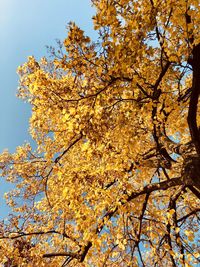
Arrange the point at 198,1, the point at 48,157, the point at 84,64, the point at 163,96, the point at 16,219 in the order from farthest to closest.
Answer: the point at 48,157 → the point at 16,219 → the point at 163,96 → the point at 84,64 → the point at 198,1

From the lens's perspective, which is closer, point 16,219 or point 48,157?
point 16,219

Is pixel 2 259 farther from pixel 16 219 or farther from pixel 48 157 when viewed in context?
pixel 48 157

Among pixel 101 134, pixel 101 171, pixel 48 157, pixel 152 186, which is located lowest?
pixel 152 186

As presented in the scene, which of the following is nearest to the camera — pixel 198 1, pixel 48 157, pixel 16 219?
pixel 198 1

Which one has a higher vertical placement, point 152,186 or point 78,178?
point 78,178

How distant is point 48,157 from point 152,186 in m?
3.24

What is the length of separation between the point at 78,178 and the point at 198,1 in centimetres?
451

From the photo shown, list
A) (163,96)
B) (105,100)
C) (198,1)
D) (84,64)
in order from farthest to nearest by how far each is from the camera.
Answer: (163,96) → (105,100) → (84,64) → (198,1)

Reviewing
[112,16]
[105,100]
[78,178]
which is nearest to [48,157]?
[78,178]

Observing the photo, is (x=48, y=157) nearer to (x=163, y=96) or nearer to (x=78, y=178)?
(x=78, y=178)

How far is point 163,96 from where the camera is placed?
20.9 feet

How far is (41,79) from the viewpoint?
6855 mm

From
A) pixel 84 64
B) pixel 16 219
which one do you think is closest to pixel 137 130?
pixel 84 64

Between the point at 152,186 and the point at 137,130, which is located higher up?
the point at 137,130
